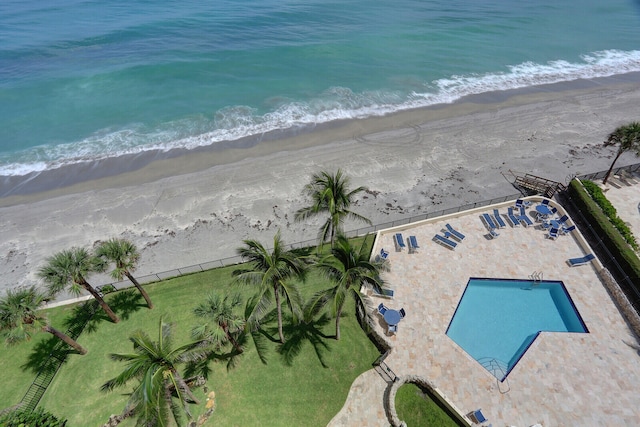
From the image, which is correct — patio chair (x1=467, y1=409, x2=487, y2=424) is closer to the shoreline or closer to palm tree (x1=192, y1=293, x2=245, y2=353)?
palm tree (x1=192, y1=293, x2=245, y2=353)

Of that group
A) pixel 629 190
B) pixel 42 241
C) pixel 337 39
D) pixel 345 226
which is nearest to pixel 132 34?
pixel 337 39

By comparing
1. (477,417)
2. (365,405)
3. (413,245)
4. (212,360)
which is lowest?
(212,360)

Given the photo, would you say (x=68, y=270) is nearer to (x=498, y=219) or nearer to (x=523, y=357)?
(x=523, y=357)

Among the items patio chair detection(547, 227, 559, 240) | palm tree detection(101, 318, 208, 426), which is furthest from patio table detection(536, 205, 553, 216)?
palm tree detection(101, 318, 208, 426)

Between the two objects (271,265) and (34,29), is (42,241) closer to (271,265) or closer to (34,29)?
(271,265)

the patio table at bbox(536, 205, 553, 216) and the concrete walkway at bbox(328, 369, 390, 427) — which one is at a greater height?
the patio table at bbox(536, 205, 553, 216)

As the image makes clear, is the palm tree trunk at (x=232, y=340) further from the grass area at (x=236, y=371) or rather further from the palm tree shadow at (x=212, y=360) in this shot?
the grass area at (x=236, y=371)

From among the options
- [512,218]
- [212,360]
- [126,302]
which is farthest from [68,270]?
[512,218]
